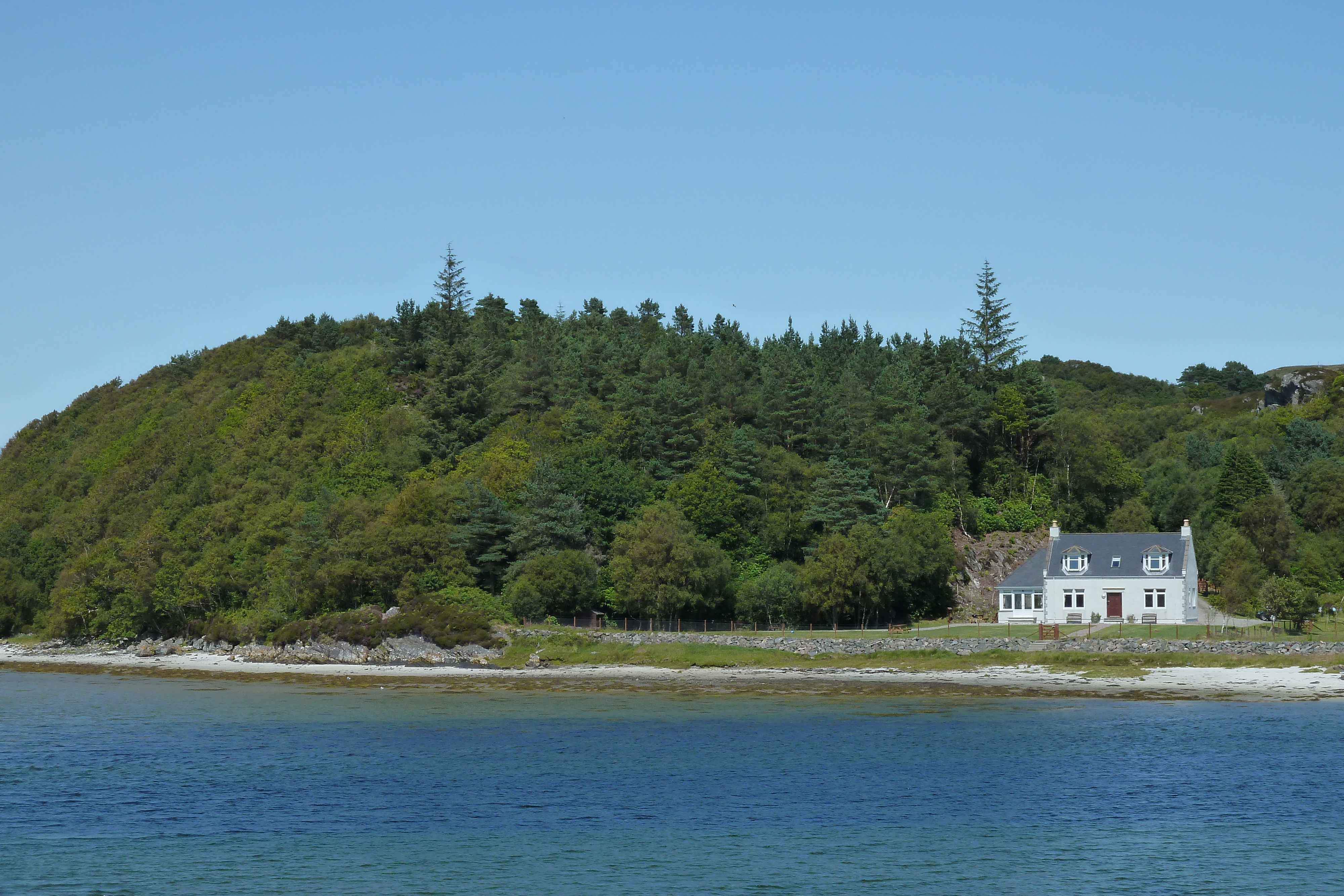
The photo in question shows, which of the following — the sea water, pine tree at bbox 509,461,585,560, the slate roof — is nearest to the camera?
the sea water

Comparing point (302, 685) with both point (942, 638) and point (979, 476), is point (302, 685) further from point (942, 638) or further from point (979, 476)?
point (979, 476)

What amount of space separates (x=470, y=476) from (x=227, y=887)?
62.7 meters

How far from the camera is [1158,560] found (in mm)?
68188

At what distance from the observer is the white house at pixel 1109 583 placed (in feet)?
223

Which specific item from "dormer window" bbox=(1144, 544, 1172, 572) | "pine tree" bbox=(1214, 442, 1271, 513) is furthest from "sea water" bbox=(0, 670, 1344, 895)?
"pine tree" bbox=(1214, 442, 1271, 513)

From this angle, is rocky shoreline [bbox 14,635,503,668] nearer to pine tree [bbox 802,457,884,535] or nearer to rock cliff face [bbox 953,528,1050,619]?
pine tree [bbox 802,457,884,535]

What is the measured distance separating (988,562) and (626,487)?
25694 mm

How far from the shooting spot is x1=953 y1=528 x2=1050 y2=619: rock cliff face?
78.2 metres

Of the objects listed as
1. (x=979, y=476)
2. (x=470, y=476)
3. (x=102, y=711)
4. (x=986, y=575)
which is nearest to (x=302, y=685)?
(x=102, y=711)

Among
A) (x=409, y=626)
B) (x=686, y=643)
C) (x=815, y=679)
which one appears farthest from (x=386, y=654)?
(x=815, y=679)

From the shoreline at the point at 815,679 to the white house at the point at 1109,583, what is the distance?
45.3ft

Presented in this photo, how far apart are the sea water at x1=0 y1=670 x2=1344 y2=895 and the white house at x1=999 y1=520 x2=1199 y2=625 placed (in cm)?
2181

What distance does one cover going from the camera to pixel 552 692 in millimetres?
54469

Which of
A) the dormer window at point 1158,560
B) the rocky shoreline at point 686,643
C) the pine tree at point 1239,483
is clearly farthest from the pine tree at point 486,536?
the pine tree at point 1239,483
